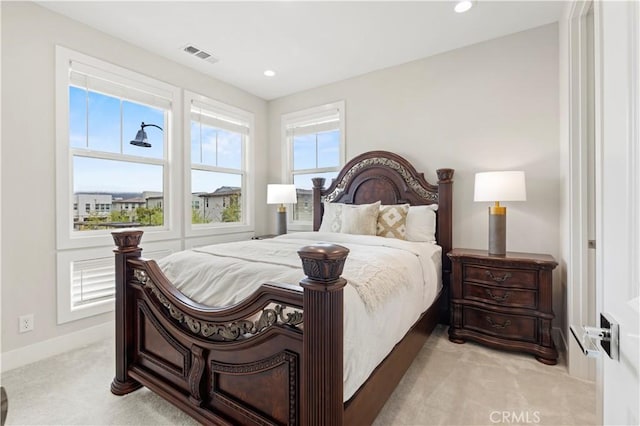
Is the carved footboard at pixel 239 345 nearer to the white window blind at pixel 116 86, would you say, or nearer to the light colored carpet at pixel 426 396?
the light colored carpet at pixel 426 396

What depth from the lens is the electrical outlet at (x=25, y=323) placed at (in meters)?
2.27

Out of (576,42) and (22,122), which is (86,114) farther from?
(576,42)

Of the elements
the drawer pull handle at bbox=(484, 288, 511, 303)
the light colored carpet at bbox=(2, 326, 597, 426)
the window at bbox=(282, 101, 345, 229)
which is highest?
the window at bbox=(282, 101, 345, 229)

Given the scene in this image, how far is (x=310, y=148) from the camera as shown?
167 inches

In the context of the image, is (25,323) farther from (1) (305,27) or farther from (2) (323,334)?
(1) (305,27)

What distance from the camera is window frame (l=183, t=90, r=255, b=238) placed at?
3.47 meters

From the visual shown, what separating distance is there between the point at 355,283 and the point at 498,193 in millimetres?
1722

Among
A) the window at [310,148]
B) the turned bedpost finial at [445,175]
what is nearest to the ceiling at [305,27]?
the window at [310,148]

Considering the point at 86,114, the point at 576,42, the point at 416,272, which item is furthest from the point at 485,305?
the point at 86,114

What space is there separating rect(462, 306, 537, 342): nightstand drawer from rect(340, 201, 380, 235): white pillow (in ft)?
3.60

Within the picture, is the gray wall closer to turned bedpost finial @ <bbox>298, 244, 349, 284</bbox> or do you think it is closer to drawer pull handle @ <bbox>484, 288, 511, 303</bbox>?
drawer pull handle @ <bbox>484, 288, 511, 303</bbox>

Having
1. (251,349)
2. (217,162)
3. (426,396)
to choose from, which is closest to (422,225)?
(426,396)

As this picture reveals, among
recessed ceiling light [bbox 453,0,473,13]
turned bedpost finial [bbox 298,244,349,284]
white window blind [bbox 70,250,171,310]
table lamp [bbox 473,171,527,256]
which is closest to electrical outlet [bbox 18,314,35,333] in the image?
white window blind [bbox 70,250,171,310]

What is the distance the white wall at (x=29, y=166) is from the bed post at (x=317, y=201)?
251 centimetres
